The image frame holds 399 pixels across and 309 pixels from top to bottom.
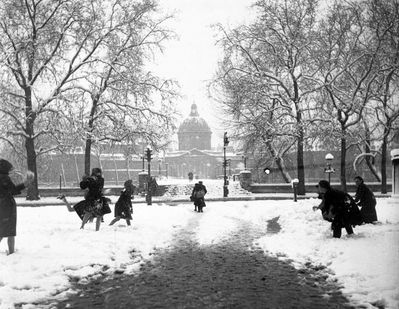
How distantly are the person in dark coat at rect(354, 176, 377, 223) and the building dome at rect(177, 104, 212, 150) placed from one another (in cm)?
8838

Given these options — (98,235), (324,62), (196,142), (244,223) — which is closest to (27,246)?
(98,235)

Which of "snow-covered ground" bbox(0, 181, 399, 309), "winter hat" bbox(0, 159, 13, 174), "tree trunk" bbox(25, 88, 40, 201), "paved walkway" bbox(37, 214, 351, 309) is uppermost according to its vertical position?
"tree trunk" bbox(25, 88, 40, 201)

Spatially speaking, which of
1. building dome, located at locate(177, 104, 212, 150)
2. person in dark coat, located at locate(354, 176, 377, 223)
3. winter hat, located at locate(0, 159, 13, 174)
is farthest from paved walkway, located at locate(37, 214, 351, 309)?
building dome, located at locate(177, 104, 212, 150)

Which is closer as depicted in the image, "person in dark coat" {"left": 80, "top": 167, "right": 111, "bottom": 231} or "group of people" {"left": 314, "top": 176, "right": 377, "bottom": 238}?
"group of people" {"left": 314, "top": 176, "right": 377, "bottom": 238}

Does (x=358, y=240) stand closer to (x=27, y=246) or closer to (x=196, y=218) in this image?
(x=27, y=246)

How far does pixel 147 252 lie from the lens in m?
8.48

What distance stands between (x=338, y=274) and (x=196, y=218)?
9.38m

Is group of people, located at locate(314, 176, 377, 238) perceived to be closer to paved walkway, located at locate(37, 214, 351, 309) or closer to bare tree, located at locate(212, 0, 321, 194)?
paved walkway, located at locate(37, 214, 351, 309)

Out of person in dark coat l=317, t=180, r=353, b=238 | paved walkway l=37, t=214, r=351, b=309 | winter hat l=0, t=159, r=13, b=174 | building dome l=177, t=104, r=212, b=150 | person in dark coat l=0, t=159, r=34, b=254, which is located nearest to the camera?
paved walkway l=37, t=214, r=351, b=309

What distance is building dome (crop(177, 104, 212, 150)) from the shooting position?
98.2m

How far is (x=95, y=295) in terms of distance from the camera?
17.6 ft

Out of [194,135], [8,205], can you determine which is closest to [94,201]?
[8,205]

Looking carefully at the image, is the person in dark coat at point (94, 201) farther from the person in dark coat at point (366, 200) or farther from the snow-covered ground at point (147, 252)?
the person in dark coat at point (366, 200)

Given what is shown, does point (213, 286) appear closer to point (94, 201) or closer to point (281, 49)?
point (94, 201)
